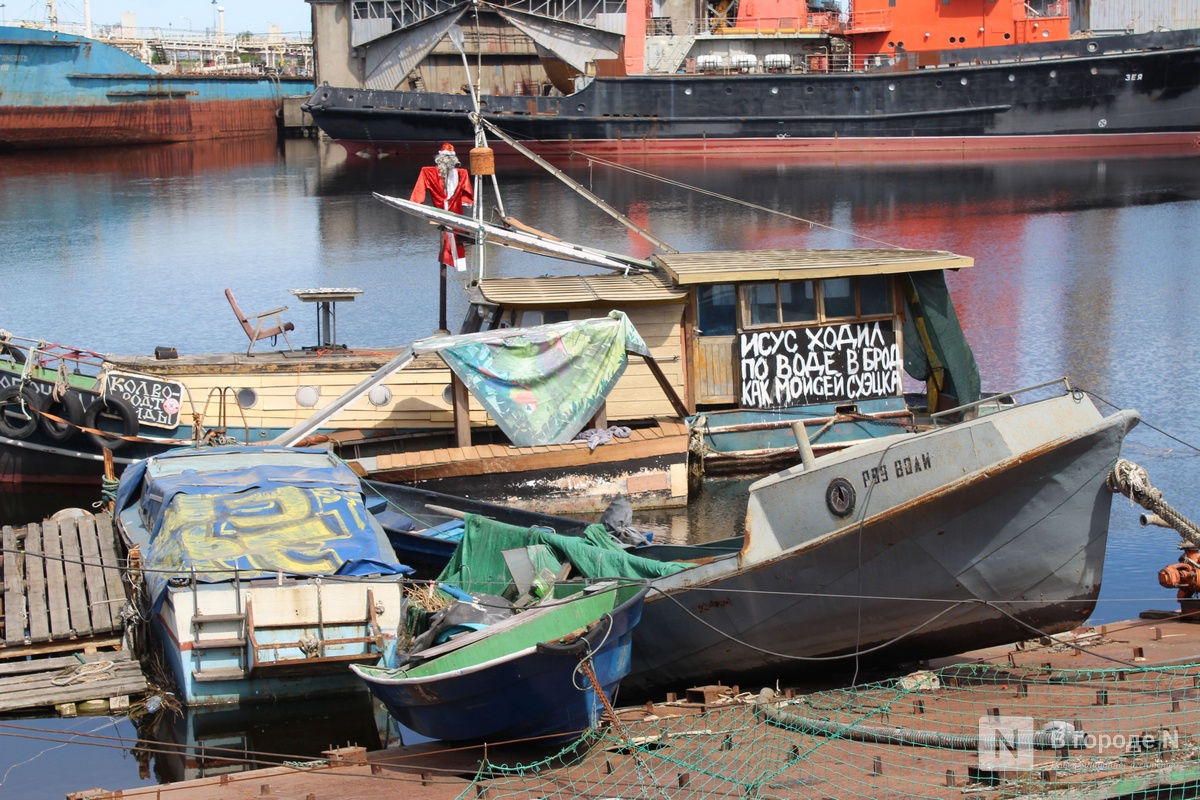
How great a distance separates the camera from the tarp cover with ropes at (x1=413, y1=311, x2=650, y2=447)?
16.0 metres

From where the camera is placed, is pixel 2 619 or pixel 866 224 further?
pixel 866 224

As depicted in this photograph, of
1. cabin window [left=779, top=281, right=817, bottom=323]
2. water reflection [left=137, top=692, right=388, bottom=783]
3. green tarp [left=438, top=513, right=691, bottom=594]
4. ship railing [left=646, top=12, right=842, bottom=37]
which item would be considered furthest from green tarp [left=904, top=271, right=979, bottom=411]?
ship railing [left=646, top=12, right=842, bottom=37]

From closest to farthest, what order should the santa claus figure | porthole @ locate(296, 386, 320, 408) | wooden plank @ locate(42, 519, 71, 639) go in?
wooden plank @ locate(42, 519, 71, 639) → porthole @ locate(296, 386, 320, 408) → the santa claus figure

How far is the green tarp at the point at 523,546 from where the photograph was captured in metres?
11.9

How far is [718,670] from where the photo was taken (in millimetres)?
11312

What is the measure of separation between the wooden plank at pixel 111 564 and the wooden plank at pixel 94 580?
0.04 metres

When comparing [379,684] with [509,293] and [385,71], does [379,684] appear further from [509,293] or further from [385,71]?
[385,71]

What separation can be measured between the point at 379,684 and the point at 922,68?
51.9m

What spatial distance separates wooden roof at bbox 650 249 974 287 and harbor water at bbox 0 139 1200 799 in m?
2.93

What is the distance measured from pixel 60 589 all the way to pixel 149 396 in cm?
430

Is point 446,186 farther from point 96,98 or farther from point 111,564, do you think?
point 96,98

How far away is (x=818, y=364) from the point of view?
18109mm

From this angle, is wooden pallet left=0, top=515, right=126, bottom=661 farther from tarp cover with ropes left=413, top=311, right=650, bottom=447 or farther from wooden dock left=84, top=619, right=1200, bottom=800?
tarp cover with ropes left=413, top=311, right=650, bottom=447

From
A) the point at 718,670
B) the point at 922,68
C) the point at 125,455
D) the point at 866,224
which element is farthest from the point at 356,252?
the point at 922,68
